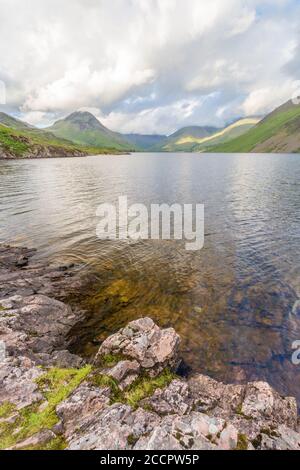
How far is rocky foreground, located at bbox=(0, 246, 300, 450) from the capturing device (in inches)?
297

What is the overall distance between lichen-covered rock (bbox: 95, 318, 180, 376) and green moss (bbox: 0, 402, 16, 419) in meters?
3.69

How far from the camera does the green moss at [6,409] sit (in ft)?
27.2

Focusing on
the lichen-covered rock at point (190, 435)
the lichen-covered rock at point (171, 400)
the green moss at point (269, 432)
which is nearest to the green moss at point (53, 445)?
the lichen-covered rock at point (190, 435)

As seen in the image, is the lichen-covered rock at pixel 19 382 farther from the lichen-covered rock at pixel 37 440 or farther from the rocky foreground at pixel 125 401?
the lichen-covered rock at pixel 37 440

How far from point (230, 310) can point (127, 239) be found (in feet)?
56.1

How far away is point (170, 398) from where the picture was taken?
959cm

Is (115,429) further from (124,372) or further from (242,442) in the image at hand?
(242,442)

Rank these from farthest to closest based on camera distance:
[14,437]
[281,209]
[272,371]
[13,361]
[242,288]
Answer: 1. [281,209]
2. [242,288]
3. [272,371]
4. [13,361]
5. [14,437]

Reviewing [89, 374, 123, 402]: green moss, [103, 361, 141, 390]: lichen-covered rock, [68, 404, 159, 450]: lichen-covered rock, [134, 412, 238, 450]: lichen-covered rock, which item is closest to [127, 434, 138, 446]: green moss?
[68, 404, 159, 450]: lichen-covered rock

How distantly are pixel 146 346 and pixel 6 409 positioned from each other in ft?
19.7

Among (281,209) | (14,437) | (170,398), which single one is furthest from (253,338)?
(281,209)

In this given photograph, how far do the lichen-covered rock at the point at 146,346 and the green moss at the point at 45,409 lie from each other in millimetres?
1503
